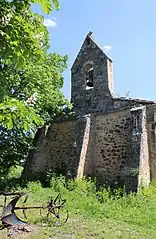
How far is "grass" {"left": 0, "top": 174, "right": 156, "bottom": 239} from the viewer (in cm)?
844

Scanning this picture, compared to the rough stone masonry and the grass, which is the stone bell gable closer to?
the rough stone masonry

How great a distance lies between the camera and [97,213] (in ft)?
33.9

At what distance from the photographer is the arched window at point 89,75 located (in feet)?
62.0

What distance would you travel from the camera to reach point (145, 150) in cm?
1394

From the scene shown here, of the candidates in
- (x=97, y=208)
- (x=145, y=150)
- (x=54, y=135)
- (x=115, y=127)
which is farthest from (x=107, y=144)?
(x=97, y=208)

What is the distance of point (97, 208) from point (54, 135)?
8.03m

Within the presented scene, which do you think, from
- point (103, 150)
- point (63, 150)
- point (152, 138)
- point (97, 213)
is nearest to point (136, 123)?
point (152, 138)

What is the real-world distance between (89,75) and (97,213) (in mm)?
10515

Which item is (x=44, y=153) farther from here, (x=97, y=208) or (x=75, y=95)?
(x=97, y=208)

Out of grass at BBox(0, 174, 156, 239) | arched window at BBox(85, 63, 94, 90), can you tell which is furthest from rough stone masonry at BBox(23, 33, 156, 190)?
grass at BBox(0, 174, 156, 239)

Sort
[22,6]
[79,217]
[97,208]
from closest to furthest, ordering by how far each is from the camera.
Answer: [22,6], [79,217], [97,208]

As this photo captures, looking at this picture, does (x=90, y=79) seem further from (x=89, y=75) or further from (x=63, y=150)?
(x=63, y=150)

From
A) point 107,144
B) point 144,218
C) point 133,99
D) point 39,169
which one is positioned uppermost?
point 133,99

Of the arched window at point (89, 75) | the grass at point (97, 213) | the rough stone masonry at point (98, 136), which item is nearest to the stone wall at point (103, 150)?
the rough stone masonry at point (98, 136)
